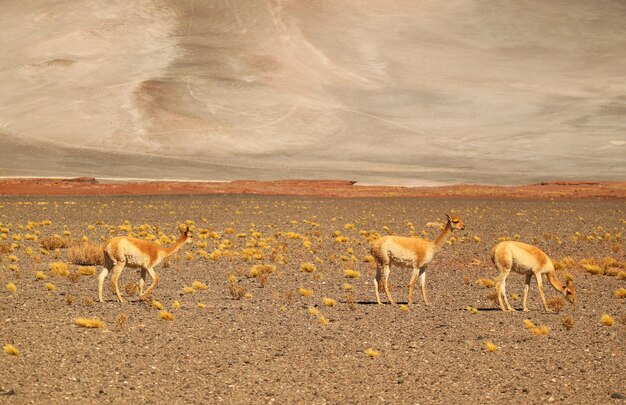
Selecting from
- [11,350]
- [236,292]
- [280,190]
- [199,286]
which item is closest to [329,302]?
[236,292]

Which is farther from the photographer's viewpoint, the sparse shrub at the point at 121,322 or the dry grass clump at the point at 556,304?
the dry grass clump at the point at 556,304

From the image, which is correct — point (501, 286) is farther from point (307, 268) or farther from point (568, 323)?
point (307, 268)

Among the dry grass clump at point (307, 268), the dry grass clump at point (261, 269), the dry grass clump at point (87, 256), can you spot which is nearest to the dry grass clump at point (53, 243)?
the dry grass clump at point (87, 256)

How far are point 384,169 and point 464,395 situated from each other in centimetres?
6384

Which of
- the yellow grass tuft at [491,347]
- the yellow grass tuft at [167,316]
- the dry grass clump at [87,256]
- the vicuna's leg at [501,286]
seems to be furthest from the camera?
the dry grass clump at [87,256]

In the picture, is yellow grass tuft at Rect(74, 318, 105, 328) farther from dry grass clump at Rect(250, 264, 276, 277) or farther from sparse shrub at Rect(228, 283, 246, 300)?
dry grass clump at Rect(250, 264, 276, 277)

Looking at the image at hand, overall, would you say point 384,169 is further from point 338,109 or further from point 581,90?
point 581,90

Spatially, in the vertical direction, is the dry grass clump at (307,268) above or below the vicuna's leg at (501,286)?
below

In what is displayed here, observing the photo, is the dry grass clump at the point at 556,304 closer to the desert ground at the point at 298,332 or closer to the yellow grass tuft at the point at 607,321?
the desert ground at the point at 298,332

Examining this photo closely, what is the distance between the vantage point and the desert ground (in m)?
8.60

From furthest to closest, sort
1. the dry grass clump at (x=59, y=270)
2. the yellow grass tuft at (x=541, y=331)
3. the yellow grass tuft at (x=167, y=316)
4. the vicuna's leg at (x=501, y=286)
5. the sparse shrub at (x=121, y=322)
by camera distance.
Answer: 1. the dry grass clump at (x=59, y=270)
2. the vicuna's leg at (x=501, y=286)
3. the yellow grass tuft at (x=167, y=316)
4. the yellow grass tuft at (x=541, y=331)
5. the sparse shrub at (x=121, y=322)

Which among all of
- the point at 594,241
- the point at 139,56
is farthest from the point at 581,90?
the point at 594,241

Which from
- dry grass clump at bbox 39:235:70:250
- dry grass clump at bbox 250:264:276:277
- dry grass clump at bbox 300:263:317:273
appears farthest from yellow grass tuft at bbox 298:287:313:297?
dry grass clump at bbox 39:235:70:250

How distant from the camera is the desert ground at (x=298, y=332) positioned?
860 centimetres
